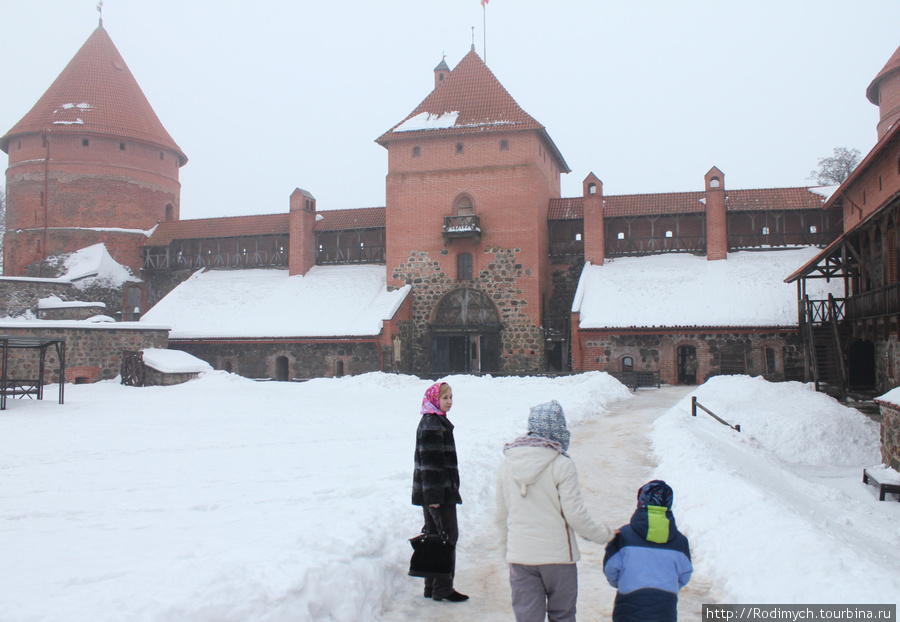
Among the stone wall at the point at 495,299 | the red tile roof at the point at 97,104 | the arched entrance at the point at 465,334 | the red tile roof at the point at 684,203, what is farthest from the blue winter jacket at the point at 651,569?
the red tile roof at the point at 97,104

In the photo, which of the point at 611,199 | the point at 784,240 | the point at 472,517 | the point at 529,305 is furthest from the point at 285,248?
the point at 472,517

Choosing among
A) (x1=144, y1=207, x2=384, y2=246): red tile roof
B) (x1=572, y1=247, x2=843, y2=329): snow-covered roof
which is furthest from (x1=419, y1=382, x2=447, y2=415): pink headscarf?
(x1=144, y1=207, x2=384, y2=246): red tile roof

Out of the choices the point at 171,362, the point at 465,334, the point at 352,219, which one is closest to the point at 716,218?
the point at 465,334

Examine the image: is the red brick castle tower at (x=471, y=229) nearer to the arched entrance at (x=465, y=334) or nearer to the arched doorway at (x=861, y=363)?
the arched entrance at (x=465, y=334)

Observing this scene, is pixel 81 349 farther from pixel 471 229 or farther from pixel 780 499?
pixel 780 499

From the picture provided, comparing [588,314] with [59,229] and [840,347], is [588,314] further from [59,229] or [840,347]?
[59,229]

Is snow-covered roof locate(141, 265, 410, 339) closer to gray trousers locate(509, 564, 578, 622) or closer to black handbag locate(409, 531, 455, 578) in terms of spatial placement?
black handbag locate(409, 531, 455, 578)

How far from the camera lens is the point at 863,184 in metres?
23.1

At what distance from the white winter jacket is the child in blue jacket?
20 centimetres

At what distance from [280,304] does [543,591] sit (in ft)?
91.3

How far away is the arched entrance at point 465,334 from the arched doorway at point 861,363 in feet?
40.1

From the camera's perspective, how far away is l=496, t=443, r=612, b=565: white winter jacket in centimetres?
393

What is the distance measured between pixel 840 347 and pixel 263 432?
15513 millimetres

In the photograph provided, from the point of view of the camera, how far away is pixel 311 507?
6.79 metres
